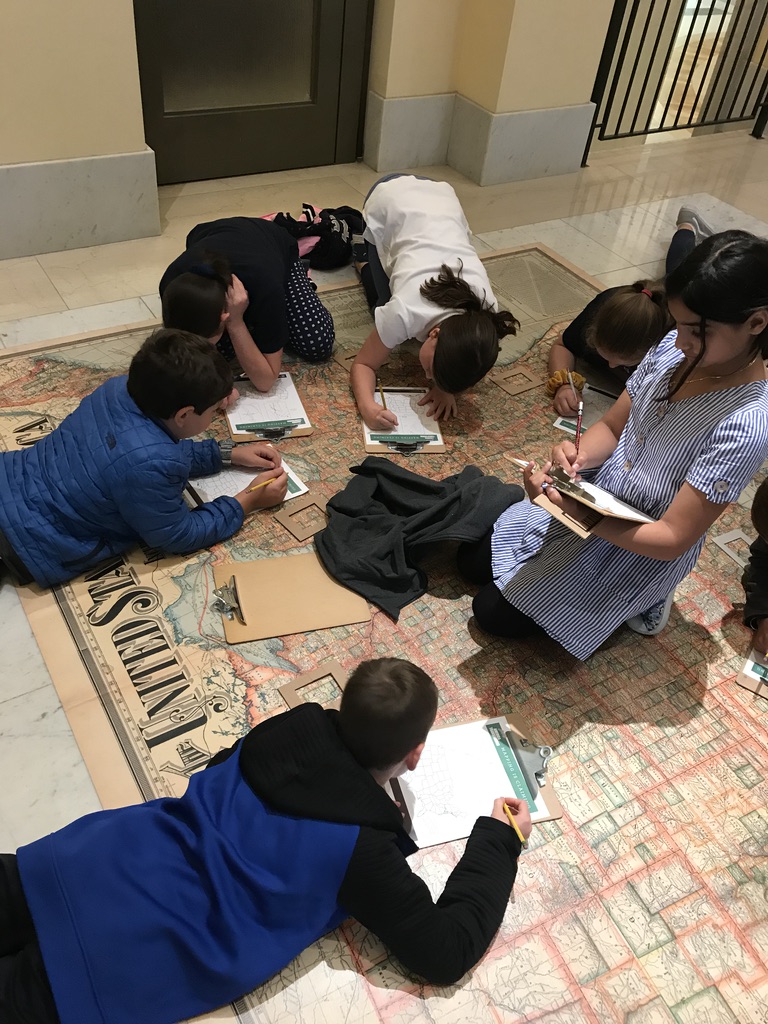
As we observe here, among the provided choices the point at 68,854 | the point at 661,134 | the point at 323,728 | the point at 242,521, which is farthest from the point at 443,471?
the point at 661,134

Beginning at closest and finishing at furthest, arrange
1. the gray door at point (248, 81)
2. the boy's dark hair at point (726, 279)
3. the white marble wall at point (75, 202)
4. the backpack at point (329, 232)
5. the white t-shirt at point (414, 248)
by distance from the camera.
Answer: the boy's dark hair at point (726, 279)
the white t-shirt at point (414, 248)
the white marble wall at point (75, 202)
the backpack at point (329, 232)
the gray door at point (248, 81)

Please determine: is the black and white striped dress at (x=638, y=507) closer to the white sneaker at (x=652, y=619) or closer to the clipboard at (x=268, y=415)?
the white sneaker at (x=652, y=619)

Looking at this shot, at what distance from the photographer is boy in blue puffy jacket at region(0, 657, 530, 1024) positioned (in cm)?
120

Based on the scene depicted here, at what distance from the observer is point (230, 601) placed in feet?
6.36

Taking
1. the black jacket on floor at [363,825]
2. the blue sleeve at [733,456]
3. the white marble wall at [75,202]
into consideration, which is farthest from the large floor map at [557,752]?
the white marble wall at [75,202]

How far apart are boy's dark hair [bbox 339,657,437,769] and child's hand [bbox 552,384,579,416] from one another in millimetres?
1584

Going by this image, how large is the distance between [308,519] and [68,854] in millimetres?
1114

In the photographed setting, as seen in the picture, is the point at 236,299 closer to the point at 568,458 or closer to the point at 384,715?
the point at 568,458

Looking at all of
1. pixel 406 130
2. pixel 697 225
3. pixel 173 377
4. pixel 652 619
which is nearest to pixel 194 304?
pixel 173 377

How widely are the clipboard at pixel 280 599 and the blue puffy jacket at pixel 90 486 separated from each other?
7.9 inches

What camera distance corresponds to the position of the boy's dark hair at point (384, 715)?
1229 millimetres

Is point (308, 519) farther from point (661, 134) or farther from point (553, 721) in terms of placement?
point (661, 134)

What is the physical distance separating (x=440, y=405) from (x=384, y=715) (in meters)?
→ 1.49

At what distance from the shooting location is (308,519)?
2.19 meters
